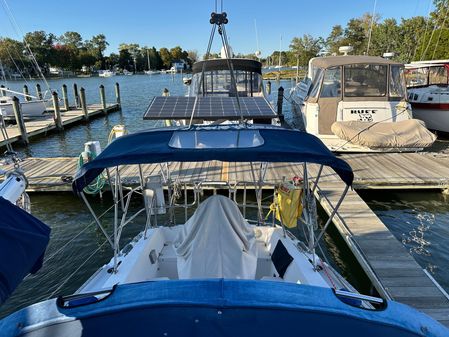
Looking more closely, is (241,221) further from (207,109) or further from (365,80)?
(365,80)

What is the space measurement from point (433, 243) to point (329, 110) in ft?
20.5

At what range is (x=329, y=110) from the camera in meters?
12.1

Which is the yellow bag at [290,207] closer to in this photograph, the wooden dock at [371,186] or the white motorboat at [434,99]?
the wooden dock at [371,186]

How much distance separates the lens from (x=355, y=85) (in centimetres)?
1218

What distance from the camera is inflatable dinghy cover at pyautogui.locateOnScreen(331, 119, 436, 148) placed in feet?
35.1

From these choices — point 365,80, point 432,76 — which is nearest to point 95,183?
point 365,80

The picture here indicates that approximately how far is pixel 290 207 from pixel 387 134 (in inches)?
282

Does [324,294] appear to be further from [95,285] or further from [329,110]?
[329,110]

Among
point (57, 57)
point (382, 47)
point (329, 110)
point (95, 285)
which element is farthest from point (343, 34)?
point (57, 57)

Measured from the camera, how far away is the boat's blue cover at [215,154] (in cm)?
316

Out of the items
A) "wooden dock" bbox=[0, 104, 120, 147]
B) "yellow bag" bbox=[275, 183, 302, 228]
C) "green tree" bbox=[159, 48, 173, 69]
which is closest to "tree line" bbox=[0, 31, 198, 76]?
"green tree" bbox=[159, 48, 173, 69]

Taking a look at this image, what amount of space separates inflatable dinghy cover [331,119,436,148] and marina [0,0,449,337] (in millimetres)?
56

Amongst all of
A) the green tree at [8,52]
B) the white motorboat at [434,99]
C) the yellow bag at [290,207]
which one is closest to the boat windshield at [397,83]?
the white motorboat at [434,99]

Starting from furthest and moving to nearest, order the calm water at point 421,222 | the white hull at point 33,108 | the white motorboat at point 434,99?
the white hull at point 33,108 → the white motorboat at point 434,99 → the calm water at point 421,222
